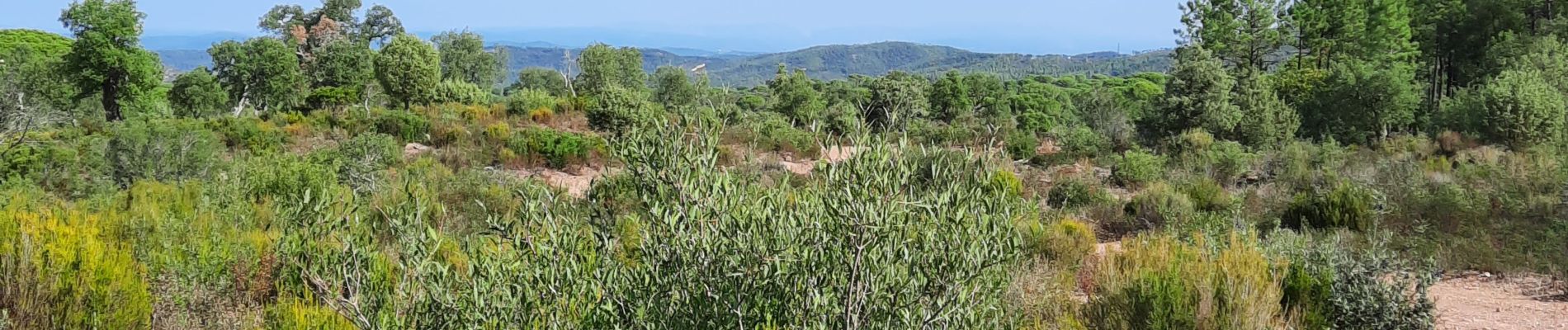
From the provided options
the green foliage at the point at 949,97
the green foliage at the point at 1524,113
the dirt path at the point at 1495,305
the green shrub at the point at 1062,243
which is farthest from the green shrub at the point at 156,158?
the green foliage at the point at 949,97

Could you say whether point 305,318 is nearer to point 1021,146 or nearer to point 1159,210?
point 1159,210

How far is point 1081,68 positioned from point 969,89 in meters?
134

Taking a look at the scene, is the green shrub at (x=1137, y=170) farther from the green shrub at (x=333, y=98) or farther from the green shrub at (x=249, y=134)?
the green shrub at (x=333, y=98)

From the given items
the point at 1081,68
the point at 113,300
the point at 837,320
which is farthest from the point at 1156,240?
the point at 1081,68

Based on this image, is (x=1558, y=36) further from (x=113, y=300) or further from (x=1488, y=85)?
(x=113, y=300)

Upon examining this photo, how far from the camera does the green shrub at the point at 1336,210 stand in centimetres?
814

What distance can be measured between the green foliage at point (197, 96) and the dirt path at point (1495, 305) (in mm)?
33713

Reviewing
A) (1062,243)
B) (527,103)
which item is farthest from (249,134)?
(1062,243)


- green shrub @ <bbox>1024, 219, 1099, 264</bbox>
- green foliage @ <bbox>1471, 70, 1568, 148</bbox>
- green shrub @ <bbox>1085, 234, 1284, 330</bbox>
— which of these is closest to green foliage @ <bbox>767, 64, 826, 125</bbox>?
Result: green foliage @ <bbox>1471, 70, 1568, 148</bbox>

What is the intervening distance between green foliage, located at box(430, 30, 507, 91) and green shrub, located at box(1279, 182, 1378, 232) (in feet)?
109

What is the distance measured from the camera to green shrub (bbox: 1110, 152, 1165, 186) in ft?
43.1

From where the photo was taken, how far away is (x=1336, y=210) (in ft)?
27.0

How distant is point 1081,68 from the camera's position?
15988 centimetres

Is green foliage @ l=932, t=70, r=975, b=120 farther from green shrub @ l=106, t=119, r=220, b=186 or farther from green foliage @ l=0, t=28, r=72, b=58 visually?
green foliage @ l=0, t=28, r=72, b=58
